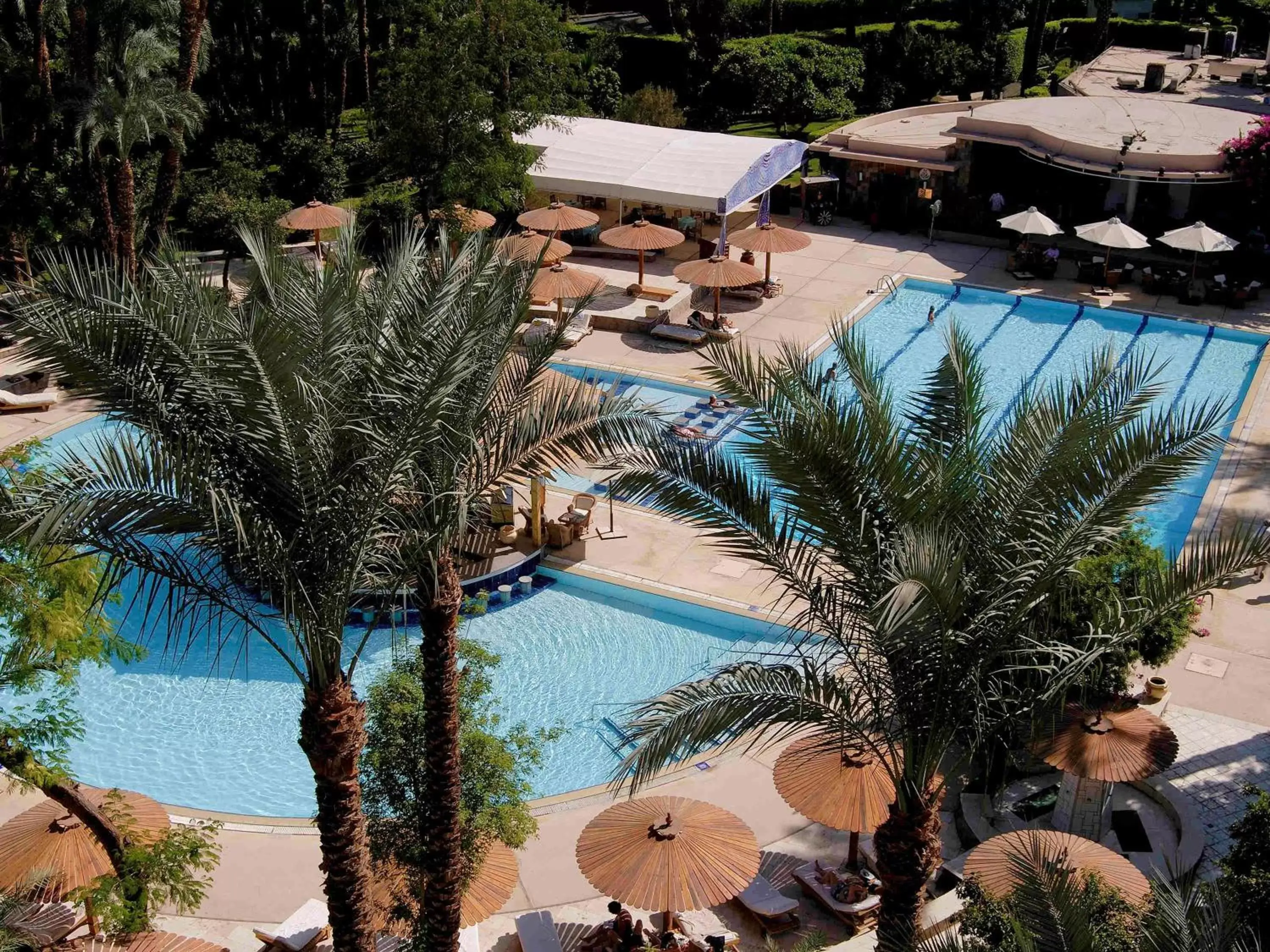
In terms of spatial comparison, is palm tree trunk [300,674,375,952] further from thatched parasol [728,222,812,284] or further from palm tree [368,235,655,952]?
thatched parasol [728,222,812,284]

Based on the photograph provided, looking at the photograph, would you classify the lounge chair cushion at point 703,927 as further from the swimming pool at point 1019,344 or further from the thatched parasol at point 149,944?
the swimming pool at point 1019,344

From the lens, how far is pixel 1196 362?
2670 cm

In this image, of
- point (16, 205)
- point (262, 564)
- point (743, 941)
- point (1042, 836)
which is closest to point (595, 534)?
point (743, 941)

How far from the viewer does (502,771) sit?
11.8 meters

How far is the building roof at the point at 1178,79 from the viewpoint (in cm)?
3750

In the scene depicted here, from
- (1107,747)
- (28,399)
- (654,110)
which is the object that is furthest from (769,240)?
(1107,747)

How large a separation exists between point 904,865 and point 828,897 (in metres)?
3.68

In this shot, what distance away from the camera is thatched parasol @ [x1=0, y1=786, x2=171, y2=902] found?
11.9 m

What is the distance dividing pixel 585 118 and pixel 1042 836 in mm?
26023

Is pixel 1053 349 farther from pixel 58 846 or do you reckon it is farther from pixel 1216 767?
pixel 58 846

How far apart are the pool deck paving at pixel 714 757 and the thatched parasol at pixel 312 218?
6.34 metres

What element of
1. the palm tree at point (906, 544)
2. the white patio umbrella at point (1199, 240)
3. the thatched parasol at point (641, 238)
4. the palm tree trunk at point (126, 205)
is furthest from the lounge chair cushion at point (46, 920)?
the white patio umbrella at point (1199, 240)

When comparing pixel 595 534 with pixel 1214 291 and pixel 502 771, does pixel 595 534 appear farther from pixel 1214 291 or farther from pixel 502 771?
pixel 1214 291

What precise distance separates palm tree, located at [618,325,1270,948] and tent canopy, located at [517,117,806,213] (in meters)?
19.8
